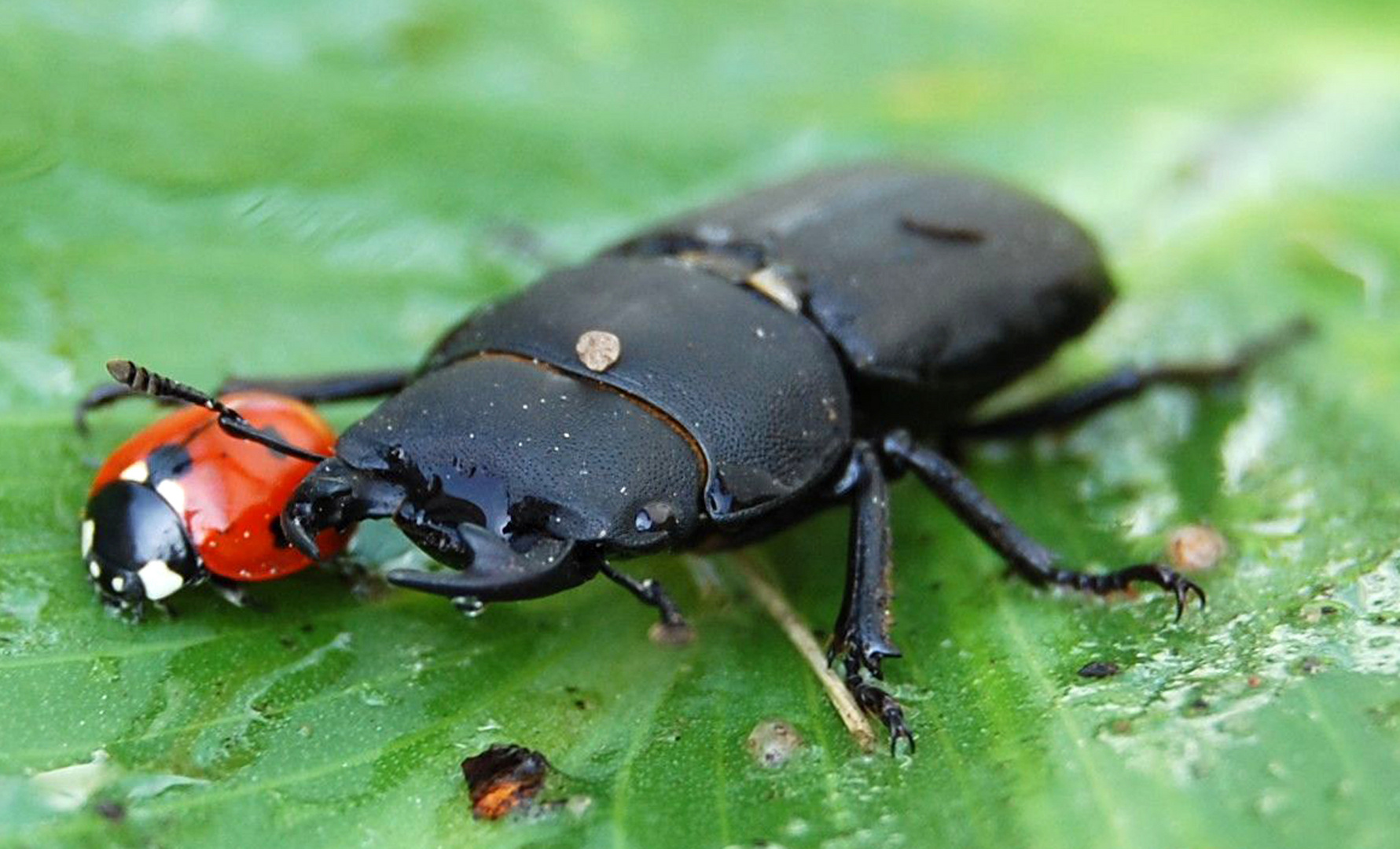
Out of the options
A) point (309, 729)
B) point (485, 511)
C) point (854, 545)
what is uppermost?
point (485, 511)

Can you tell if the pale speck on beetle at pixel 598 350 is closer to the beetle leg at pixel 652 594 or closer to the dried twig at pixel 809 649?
the beetle leg at pixel 652 594

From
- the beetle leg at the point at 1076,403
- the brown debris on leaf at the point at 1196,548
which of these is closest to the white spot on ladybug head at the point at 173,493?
the beetle leg at the point at 1076,403

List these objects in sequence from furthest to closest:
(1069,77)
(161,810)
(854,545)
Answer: (1069,77) < (854,545) < (161,810)

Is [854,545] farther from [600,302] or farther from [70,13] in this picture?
[70,13]

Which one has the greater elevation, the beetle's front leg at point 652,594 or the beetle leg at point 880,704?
the beetle's front leg at point 652,594

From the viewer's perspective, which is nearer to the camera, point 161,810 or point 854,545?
point 161,810

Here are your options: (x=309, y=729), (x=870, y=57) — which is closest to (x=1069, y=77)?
(x=870, y=57)

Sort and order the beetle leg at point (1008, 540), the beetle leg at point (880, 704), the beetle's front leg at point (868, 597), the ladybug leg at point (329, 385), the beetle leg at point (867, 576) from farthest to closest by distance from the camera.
A: 1. the ladybug leg at point (329, 385)
2. the beetle leg at point (1008, 540)
3. the beetle leg at point (867, 576)
4. the beetle's front leg at point (868, 597)
5. the beetle leg at point (880, 704)
